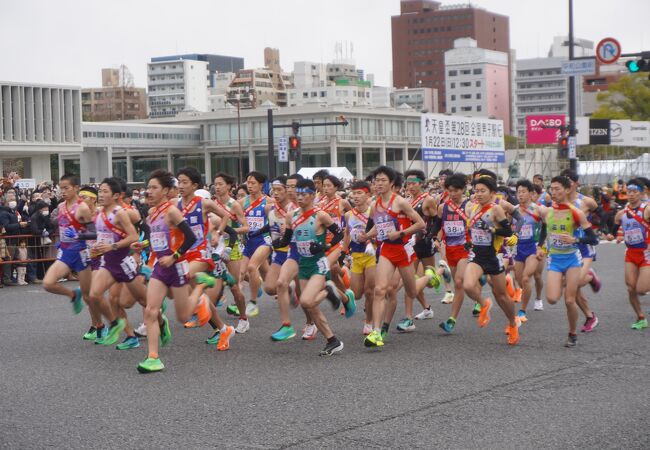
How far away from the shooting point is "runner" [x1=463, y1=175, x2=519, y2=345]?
1086 cm

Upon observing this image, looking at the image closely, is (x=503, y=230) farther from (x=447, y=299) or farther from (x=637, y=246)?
(x=447, y=299)

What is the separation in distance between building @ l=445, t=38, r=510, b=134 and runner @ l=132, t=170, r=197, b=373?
488ft

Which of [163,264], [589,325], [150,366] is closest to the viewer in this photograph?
[150,366]

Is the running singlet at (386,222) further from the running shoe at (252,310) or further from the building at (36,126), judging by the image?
the building at (36,126)

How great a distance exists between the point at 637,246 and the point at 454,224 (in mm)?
2387

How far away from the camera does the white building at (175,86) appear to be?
18312cm

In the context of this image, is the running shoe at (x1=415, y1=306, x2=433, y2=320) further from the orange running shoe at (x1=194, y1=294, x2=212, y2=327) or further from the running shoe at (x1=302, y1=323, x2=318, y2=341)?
the orange running shoe at (x1=194, y1=294, x2=212, y2=327)

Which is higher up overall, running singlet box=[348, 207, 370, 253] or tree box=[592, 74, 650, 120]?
tree box=[592, 74, 650, 120]

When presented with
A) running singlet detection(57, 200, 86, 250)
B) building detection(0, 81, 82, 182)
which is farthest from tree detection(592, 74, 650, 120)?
running singlet detection(57, 200, 86, 250)

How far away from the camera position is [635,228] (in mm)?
12250

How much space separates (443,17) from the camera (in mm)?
168250

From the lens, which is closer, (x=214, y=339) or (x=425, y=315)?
(x=214, y=339)

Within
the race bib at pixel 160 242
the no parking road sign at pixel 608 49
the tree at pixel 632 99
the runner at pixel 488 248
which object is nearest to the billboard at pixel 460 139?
the no parking road sign at pixel 608 49

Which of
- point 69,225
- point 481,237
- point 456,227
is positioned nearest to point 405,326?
point 456,227
